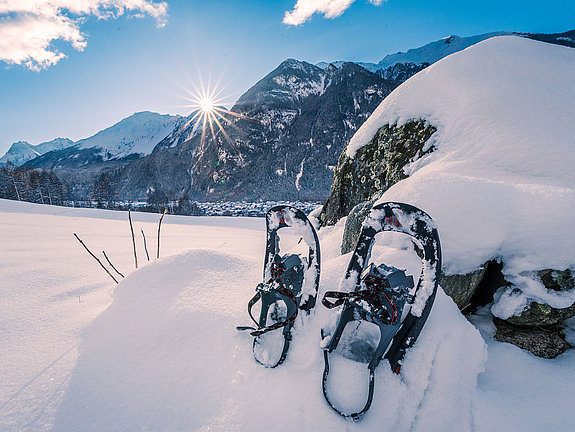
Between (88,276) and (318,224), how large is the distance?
252 inches

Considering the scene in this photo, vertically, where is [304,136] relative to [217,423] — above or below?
above

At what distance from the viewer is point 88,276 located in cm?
362

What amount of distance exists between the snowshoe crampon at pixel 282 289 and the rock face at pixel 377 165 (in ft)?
11.6

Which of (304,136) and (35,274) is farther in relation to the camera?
(304,136)

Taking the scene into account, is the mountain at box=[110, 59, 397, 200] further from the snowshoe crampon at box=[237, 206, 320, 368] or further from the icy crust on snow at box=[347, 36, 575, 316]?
the snowshoe crampon at box=[237, 206, 320, 368]

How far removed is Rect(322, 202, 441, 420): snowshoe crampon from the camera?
5.57ft

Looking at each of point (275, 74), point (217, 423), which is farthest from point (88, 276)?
point (275, 74)

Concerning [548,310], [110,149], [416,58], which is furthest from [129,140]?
[548,310]

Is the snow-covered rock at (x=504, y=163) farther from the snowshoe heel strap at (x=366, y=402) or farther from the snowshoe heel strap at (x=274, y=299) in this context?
the snowshoe heel strap at (x=274, y=299)

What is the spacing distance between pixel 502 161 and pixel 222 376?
3.98 m

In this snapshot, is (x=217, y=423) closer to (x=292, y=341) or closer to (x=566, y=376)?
(x=292, y=341)

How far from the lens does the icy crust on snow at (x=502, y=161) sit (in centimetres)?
208

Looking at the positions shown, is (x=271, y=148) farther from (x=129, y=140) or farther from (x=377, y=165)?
(x=129, y=140)

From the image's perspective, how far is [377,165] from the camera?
236 inches
